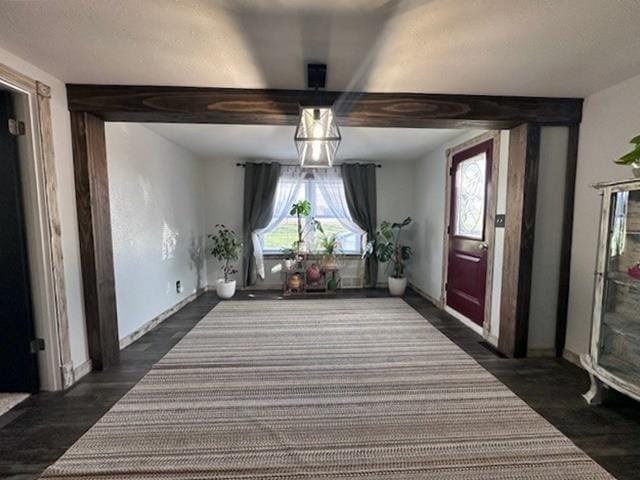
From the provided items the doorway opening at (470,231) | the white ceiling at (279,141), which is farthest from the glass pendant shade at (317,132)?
the doorway opening at (470,231)

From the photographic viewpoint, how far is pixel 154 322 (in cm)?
336

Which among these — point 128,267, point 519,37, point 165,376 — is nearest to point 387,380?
point 165,376

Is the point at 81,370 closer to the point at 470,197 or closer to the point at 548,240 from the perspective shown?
the point at 548,240

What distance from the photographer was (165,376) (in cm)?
226

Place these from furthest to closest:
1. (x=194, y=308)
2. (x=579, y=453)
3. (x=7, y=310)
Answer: (x=194, y=308) < (x=7, y=310) < (x=579, y=453)

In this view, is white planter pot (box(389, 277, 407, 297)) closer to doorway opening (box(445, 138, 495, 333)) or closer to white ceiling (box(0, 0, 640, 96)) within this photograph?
doorway opening (box(445, 138, 495, 333))

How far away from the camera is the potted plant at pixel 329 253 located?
4770 mm

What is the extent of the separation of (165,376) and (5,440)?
0.84 m

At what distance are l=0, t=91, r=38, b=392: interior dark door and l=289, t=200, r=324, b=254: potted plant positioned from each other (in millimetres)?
3245

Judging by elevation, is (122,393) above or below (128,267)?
below

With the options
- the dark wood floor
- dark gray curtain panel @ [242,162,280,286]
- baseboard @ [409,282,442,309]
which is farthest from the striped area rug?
dark gray curtain panel @ [242,162,280,286]

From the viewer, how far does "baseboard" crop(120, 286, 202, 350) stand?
9.39 feet

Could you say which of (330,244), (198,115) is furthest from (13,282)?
(330,244)

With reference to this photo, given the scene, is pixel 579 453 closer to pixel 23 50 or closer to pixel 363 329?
pixel 363 329
